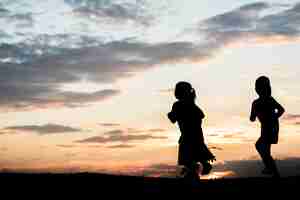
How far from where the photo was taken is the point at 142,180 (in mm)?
14922

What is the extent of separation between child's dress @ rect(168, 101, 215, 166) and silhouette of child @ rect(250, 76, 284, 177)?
1793 millimetres

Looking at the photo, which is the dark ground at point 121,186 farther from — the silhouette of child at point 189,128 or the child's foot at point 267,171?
the silhouette of child at point 189,128

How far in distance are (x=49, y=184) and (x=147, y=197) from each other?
309cm

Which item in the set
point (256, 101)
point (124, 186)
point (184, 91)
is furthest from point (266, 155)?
point (124, 186)

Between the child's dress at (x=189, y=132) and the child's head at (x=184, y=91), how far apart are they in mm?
170

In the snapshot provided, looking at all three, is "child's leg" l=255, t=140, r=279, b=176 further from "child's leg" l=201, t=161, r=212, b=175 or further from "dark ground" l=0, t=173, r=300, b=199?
"child's leg" l=201, t=161, r=212, b=175

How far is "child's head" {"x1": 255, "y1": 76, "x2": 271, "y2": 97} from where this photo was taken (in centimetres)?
1560

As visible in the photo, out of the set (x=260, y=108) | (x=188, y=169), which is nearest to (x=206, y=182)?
(x=188, y=169)

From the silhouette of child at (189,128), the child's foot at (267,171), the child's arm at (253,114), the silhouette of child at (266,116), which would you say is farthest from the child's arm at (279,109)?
the silhouette of child at (189,128)

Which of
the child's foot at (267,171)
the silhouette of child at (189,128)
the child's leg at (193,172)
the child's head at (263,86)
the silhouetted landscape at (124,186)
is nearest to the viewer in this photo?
the silhouetted landscape at (124,186)

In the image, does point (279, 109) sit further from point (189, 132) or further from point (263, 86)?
point (189, 132)

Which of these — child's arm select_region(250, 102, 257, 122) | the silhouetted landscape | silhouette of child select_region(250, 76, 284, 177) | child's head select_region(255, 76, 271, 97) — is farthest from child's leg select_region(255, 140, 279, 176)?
child's head select_region(255, 76, 271, 97)

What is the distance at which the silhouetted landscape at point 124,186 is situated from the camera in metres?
12.5

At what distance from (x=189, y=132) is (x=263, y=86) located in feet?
8.75
